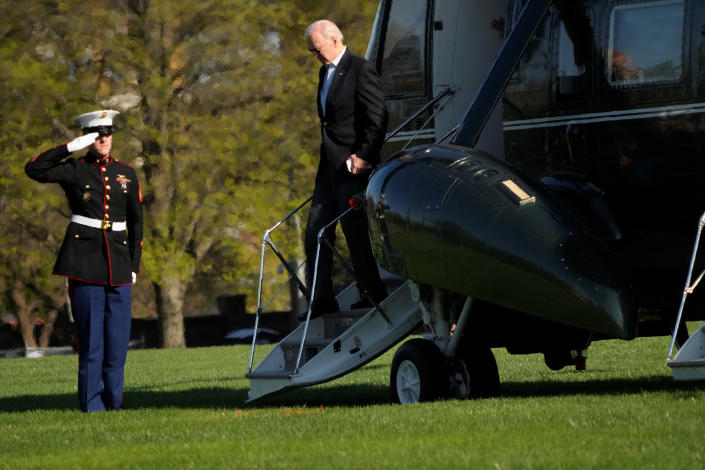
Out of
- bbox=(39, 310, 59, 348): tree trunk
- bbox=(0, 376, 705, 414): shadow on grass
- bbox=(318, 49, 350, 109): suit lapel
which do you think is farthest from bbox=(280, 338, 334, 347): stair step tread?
bbox=(39, 310, 59, 348): tree trunk

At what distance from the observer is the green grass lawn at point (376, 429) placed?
6539 mm

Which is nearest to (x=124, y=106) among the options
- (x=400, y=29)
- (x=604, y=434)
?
(x=400, y=29)

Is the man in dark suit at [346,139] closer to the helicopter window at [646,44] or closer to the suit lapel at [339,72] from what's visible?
the suit lapel at [339,72]

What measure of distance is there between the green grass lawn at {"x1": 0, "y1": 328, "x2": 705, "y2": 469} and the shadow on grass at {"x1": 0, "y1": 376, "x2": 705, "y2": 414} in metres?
0.02

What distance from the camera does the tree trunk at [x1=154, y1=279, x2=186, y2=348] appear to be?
109ft

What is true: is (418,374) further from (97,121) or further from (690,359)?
(97,121)

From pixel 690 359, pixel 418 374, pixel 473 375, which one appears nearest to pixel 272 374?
pixel 418 374

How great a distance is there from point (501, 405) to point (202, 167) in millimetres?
23825

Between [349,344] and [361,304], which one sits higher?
[361,304]

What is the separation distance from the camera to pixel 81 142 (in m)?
10.7

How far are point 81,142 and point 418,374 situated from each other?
10.4ft

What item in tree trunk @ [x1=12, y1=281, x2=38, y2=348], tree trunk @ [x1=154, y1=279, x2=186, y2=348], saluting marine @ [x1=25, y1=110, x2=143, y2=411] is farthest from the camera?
tree trunk @ [x1=12, y1=281, x2=38, y2=348]

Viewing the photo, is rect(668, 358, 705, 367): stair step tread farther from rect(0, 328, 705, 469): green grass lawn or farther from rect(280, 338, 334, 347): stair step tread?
rect(280, 338, 334, 347): stair step tread

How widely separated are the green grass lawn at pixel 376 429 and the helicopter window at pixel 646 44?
210 centimetres
